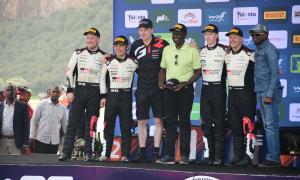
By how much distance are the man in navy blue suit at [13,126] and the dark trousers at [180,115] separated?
2.84 metres

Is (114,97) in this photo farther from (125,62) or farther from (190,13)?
(190,13)

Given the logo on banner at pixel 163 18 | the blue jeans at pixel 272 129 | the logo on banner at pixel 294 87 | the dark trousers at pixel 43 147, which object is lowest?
the dark trousers at pixel 43 147

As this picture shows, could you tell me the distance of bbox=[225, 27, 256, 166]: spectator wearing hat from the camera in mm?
9797

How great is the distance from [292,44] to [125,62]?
10.7 ft

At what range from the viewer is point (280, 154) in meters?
10.3

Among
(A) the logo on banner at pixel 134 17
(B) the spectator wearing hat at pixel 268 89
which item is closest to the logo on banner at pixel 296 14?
(A) the logo on banner at pixel 134 17

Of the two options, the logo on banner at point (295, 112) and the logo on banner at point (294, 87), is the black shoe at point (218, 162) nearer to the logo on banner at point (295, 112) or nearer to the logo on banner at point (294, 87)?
the logo on banner at point (295, 112)

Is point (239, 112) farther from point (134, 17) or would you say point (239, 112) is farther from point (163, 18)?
point (134, 17)

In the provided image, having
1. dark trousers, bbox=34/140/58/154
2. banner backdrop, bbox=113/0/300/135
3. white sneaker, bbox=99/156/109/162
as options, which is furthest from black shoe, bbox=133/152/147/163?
dark trousers, bbox=34/140/58/154

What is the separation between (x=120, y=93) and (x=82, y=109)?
2.13 ft

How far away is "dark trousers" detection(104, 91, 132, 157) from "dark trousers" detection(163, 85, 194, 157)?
56 centimetres

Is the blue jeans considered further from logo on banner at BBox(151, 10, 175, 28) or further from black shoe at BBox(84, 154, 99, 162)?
logo on banner at BBox(151, 10, 175, 28)

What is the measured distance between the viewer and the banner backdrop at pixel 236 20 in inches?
482

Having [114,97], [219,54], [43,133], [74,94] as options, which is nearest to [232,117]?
[219,54]
